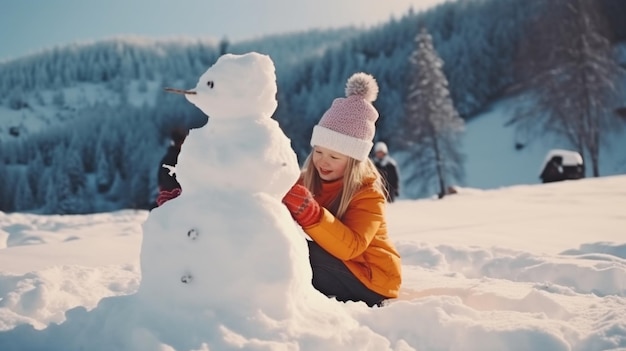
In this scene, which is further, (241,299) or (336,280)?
(336,280)

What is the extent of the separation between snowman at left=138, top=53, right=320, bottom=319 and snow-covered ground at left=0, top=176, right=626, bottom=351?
5 centimetres

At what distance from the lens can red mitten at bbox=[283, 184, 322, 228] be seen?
2.22 m

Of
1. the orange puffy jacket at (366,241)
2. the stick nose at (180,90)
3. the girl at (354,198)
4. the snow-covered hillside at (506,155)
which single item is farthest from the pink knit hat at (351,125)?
the snow-covered hillside at (506,155)

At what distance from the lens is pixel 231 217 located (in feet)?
5.89

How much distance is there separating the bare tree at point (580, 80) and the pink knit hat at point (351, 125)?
18.6m

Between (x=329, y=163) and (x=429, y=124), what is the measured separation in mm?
18930

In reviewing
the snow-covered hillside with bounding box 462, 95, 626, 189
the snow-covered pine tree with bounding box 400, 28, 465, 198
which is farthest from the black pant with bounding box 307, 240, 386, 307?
the snow-covered hillside with bounding box 462, 95, 626, 189

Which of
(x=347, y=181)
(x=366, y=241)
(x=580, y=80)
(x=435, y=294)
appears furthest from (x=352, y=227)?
(x=580, y=80)

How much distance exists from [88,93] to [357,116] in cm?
9367

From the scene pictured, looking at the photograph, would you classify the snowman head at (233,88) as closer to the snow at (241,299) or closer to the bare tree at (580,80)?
the snow at (241,299)

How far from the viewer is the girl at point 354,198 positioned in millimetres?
2795

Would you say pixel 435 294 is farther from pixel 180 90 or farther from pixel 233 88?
pixel 180 90

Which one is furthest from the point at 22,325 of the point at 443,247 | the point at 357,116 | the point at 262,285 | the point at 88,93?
the point at 88,93

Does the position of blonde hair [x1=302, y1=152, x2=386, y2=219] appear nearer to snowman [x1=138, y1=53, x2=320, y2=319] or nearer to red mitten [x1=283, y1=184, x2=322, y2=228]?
red mitten [x1=283, y1=184, x2=322, y2=228]
